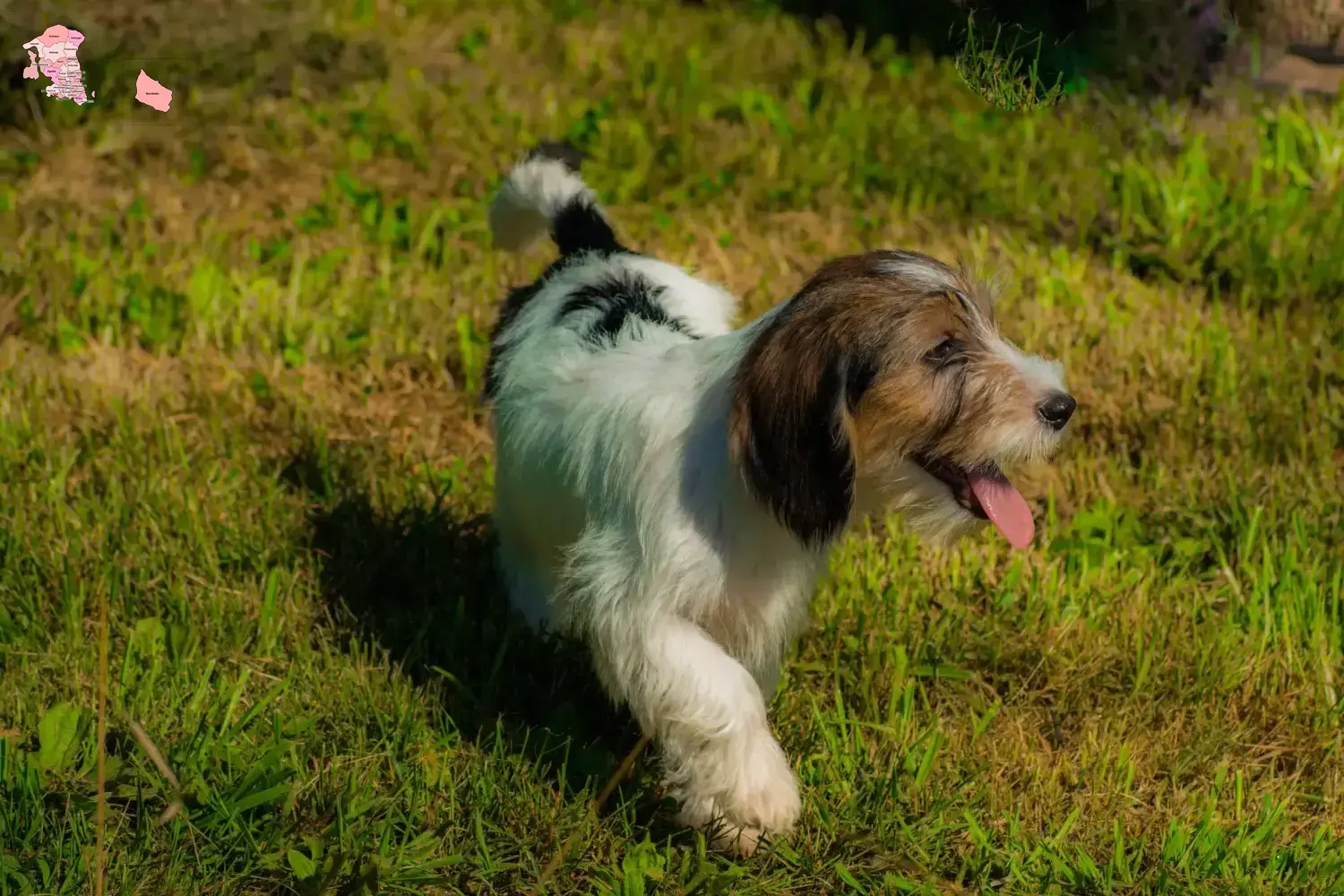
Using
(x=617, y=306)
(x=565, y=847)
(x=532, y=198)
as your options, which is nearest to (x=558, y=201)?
(x=532, y=198)

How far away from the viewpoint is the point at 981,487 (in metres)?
3.22

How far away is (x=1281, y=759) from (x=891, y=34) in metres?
5.35

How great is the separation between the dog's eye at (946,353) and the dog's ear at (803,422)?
132 mm

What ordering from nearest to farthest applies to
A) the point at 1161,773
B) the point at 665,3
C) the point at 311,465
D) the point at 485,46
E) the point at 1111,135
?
the point at 1161,773 → the point at 311,465 → the point at 1111,135 → the point at 485,46 → the point at 665,3

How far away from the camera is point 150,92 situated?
6684 mm

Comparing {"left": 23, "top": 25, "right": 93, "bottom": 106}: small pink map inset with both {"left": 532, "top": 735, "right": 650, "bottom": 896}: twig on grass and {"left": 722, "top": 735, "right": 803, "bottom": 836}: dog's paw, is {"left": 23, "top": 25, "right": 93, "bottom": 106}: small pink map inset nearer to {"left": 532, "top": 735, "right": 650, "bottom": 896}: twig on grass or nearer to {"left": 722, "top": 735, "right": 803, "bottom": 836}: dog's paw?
{"left": 532, "top": 735, "right": 650, "bottom": 896}: twig on grass

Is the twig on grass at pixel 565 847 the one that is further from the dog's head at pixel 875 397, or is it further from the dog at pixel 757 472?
the dog's head at pixel 875 397

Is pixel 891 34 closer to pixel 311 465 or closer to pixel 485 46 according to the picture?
pixel 485 46

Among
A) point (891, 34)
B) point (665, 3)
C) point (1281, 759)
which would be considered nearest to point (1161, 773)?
point (1281, 759)

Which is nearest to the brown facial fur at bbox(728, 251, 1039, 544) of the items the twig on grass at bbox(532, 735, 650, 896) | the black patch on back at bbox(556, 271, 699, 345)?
the twig on grass at bbox(532, 735, 650, 896)

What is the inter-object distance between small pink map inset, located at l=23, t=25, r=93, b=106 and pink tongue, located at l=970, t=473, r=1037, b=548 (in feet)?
14.2

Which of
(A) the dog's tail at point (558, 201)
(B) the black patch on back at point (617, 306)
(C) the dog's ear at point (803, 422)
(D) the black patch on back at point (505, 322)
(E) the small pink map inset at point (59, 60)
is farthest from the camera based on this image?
(E) the small pink map inset at point (59, 60)

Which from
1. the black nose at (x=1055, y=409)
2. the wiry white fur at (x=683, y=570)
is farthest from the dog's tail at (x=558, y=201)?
the black nose at (x=1055, y=409)

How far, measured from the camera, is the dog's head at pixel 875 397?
3049 millimetres
